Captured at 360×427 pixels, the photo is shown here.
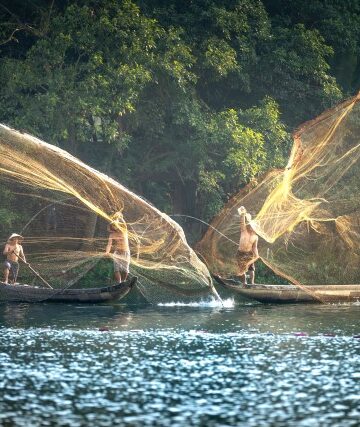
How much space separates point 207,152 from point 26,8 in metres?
6.33

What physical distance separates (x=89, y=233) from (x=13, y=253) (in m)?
1.69

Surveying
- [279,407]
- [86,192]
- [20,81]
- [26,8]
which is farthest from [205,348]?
[26,8]

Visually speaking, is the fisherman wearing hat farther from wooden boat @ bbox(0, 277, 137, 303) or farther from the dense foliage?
the dense foliage

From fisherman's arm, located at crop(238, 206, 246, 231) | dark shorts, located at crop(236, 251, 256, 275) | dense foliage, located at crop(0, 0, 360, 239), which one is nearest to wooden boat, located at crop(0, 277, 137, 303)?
dark shorts, located at crop(236, 251, 256, 275)

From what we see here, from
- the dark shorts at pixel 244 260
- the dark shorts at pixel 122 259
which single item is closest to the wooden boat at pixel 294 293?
the dark shorts at pixel 244 260

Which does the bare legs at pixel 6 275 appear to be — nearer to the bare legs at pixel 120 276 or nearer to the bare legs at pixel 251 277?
the bare legs at pixel 120 276

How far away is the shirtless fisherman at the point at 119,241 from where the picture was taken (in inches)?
1129

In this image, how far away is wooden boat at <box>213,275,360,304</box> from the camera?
2995 cm

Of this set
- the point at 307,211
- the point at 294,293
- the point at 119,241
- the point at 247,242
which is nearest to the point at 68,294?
the point at 119,241

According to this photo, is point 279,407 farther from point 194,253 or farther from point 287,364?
point 194,253

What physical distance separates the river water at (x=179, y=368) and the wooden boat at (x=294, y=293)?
174cm

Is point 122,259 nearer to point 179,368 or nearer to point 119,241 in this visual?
point 119,241

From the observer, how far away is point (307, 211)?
97.7ft

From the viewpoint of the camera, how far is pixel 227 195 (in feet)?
128
